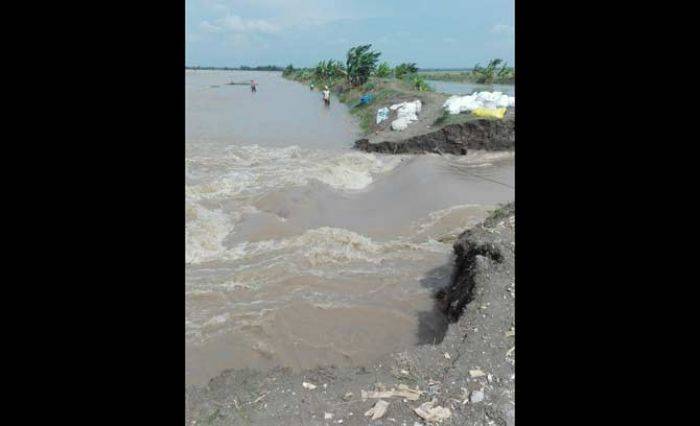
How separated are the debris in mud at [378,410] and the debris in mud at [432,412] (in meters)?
0.21

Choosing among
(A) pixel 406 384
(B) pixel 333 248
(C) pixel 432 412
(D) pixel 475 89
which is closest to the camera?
(C) pixel 432 412

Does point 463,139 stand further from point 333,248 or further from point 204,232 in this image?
point 204,232

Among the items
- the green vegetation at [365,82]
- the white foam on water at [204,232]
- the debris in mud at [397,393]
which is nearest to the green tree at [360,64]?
the green vegetation at [365,82]

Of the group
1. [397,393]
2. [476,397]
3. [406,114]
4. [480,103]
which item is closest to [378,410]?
[397,393]

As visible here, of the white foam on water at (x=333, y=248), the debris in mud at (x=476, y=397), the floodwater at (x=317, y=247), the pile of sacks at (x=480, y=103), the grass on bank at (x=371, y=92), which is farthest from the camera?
the grass on bank at (x=371, y=92)

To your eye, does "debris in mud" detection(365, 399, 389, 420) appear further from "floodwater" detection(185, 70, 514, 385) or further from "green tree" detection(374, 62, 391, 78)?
"green tree" detection(374, 62, 391, 78)

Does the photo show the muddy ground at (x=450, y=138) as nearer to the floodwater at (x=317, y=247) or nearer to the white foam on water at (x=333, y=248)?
the floodwater at (x=317, y=247)

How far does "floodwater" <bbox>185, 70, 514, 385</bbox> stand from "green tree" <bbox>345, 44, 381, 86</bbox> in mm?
15656

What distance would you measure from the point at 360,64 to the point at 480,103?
15.8m

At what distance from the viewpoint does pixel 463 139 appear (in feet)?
50.3

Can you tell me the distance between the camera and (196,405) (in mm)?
3527

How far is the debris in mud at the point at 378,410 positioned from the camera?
3.32 m
